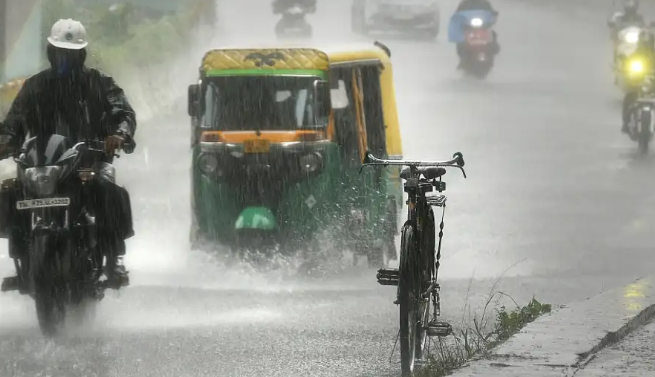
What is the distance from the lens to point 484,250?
1536cm

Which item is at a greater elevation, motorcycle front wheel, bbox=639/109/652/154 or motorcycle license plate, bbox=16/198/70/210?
motorcycle license plate, bbox=16/198/70/210

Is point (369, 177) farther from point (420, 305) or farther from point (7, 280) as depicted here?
point (420, 305)

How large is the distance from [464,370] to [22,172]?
3480 millimetres

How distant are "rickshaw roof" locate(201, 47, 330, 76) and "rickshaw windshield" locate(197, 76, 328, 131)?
0.07 meters

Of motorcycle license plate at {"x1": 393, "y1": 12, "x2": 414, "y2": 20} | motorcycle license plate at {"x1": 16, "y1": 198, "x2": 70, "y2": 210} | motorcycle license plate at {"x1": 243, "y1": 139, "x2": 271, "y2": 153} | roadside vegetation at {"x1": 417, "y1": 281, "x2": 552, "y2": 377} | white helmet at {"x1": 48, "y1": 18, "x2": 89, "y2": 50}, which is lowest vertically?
roadside vegetation at {"x1": 417, "y1": 281, "x2": 552, "y2": 377}

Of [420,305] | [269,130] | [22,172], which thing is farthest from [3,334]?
[269,130]

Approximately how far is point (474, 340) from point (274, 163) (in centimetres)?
591

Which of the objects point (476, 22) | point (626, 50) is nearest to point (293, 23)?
point (476, 22)

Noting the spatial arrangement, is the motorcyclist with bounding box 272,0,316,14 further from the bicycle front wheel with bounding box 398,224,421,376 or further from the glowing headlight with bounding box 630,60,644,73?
the bicycle front wheel with bounding box 398,224,421,376

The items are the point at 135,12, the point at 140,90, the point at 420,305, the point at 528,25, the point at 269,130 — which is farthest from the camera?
the point at 528,25

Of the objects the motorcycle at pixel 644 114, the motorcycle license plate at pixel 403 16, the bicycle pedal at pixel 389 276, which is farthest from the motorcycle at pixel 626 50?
the bicycle pedal at pixel 389 276

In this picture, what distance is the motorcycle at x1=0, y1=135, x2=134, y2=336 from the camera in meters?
9.30

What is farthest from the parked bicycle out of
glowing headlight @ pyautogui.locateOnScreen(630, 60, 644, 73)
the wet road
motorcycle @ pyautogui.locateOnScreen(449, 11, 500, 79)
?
motorcycle @ pyautogui.locateOnScreen(449, 11, 500, 79)

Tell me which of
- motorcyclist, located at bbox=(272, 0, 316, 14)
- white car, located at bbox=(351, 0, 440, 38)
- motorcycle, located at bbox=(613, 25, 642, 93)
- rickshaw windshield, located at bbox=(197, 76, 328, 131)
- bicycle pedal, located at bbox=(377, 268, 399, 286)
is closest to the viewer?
bicycle pedal, located at bbox=(377, 268, 399, 286)
